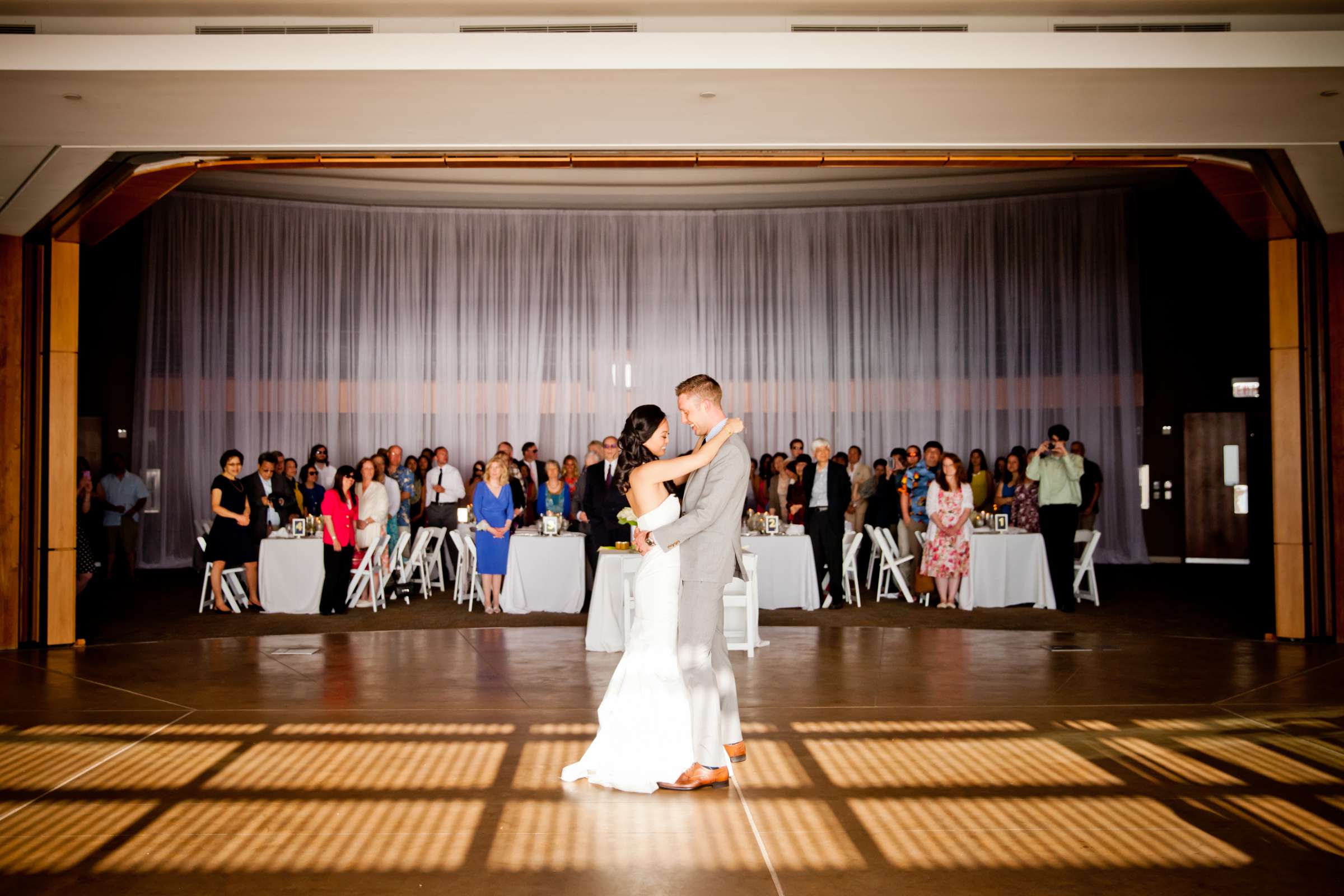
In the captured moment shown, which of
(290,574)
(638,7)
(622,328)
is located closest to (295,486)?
(290,574)

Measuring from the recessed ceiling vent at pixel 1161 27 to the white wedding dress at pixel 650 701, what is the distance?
11.3 feet

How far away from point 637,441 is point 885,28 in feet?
9.29

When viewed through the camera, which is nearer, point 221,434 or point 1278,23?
point 1278,23

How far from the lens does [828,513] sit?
34.0ft

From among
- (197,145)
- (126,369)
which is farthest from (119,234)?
(197,145)

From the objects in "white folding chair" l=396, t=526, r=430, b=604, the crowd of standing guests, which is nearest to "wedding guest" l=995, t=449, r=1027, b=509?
the crowd of standing guests

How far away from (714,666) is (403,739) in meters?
1.66

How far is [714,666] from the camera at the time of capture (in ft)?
15.1

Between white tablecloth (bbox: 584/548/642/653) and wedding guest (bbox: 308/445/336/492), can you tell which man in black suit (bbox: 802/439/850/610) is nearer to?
white tablecloth (bbox: 584/548/642/653)

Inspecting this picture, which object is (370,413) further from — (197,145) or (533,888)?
(533,888)

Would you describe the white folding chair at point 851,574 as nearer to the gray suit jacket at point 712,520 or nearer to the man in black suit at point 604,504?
the man in black suit at point 604,504

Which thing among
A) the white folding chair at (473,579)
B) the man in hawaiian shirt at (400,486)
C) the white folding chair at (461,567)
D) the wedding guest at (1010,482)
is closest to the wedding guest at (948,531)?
the wedding guest at (1010,482)

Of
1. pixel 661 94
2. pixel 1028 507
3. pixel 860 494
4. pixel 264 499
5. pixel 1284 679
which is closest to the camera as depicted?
pixel 661 94

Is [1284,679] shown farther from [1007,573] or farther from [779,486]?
[779,486]
